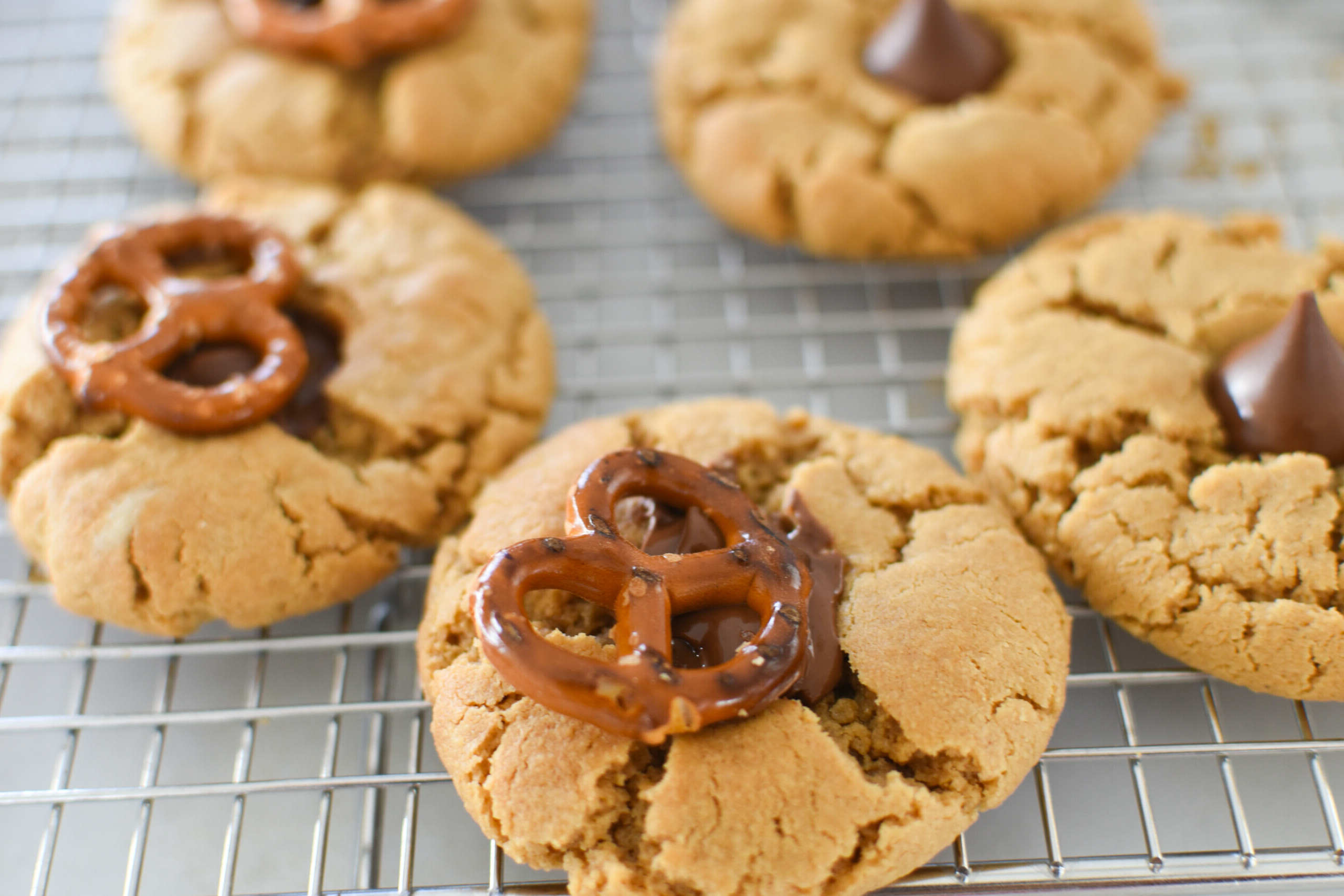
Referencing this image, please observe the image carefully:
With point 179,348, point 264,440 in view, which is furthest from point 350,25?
point 264,440

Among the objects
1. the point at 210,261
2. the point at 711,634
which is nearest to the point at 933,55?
the point at 711,634

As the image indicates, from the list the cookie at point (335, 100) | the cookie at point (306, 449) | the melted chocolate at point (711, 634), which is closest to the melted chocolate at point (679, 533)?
the melted chocolate at point (711, 634)

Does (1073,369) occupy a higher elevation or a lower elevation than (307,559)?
higher

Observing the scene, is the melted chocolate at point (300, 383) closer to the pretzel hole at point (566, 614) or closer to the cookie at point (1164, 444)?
the pretzel hole at point (566, 614)

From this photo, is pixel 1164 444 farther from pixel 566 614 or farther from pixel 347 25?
pixel 347 25

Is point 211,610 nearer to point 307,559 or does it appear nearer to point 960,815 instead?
point 307,559

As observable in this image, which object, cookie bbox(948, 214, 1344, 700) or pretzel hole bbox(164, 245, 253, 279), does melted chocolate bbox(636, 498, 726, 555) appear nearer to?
cookie bbox(948, 214, 1344, 700)
